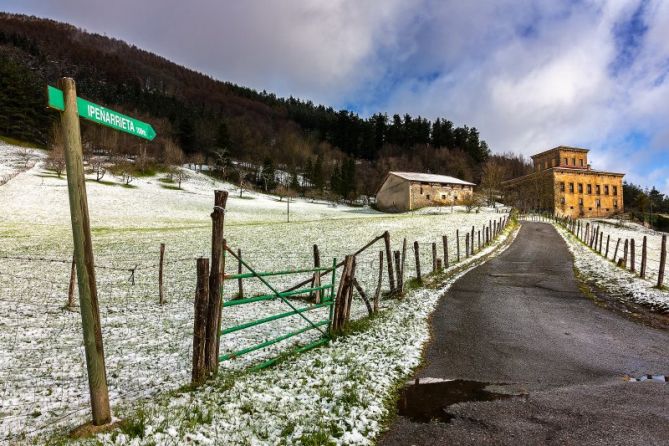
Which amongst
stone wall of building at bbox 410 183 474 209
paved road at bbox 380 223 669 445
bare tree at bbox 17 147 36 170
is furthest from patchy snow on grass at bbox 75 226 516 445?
bare tree at bbox 17 147 36 170

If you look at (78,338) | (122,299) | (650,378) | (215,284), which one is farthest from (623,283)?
(122,299)

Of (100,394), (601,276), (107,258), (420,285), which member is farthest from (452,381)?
(107,258)

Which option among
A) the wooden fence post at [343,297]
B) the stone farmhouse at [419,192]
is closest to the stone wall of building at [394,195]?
the stone farmhouse at [419,192]

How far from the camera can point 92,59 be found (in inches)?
6152

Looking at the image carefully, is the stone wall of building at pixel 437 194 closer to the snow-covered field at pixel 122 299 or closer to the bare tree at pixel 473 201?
the bare tree at pixel 473 201

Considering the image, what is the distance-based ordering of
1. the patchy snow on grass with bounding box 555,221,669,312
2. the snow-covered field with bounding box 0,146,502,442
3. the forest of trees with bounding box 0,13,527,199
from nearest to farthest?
the snow-covered field with bounding box 0,146,502,442 < the patchy snow on grass with bounding box 555,221,669,312 < the forest of trees with bounding box 0,13,527,199

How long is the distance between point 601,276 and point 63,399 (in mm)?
20886

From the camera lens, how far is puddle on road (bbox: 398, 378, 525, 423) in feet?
19.4

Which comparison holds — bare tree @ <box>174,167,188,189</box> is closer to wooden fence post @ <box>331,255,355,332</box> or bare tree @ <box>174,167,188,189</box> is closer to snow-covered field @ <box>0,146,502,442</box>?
snow-covered field @ <box>0,146,502,442</box>

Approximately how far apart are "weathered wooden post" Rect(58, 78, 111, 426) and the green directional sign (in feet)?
0.22

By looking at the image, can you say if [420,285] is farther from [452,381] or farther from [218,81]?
[218,81]

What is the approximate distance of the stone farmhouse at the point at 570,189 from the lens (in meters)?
80.4

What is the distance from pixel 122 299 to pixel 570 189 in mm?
90972

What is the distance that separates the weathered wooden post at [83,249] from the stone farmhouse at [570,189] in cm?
8767
